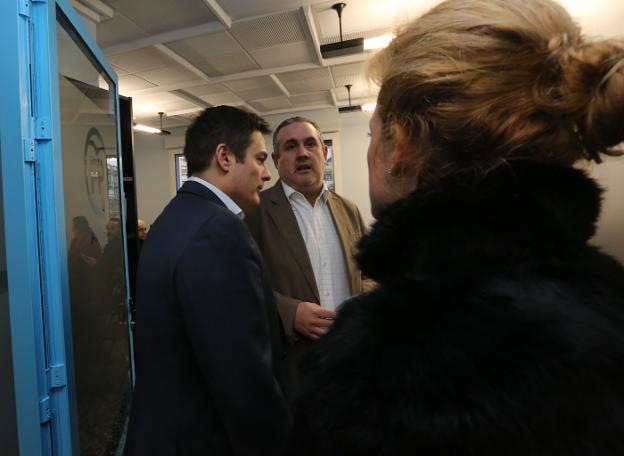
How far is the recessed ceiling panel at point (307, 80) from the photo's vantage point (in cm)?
571

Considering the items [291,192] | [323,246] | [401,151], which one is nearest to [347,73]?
[291,192]

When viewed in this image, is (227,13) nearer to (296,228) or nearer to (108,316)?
(296,228)

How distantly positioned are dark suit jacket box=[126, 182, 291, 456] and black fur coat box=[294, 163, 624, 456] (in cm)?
56

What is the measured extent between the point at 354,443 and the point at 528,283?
303 millimetres

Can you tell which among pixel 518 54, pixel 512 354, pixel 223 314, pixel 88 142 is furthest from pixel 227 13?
pixel 512 354

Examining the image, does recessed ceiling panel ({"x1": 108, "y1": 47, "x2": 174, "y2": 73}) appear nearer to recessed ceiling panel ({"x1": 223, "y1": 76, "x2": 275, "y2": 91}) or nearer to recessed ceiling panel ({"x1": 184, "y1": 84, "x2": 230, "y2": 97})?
recessed ceiling panel ({"x1": 184, "y1": 84, "x2": 230, "y2": 97})

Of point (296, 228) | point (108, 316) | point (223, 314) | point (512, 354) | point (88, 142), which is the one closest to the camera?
point (512, 354)

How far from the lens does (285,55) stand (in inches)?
195

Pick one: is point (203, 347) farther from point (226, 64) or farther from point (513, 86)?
point (226, 64)

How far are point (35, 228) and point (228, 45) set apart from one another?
4.06 meters

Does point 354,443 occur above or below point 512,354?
below

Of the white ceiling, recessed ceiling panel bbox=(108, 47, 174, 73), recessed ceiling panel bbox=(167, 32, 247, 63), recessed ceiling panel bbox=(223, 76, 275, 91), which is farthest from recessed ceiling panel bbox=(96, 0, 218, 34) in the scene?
recessed ceiling panel bbox=(223, 76, 275, 91)

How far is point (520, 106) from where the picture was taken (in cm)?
59

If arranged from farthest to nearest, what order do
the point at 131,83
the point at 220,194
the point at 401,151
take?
1. the point at 131,83
2. the point at 220,194
3. the point at 401,151
